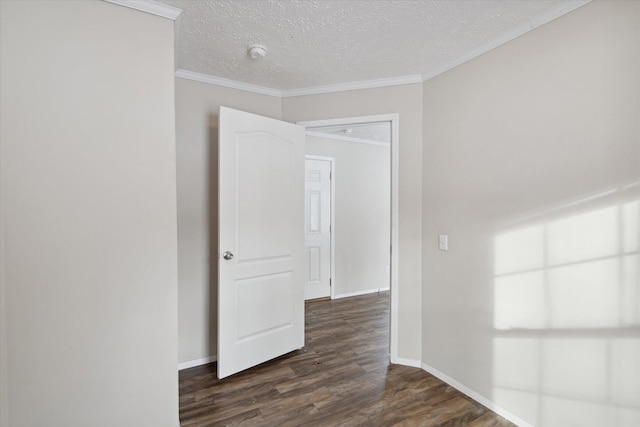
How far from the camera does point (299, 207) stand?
273cm

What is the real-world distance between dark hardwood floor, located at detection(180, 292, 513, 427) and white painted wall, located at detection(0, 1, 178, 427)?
472 millimetres

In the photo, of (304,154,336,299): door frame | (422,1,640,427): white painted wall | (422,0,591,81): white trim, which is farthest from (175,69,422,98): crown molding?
(304,154,336,299): door frame

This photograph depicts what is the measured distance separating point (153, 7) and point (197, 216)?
1429mm

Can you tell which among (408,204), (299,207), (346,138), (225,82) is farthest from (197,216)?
(346,138)

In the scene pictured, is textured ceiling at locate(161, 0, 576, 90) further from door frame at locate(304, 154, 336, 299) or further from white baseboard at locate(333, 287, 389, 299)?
white baseboard at locate(333, 287, 389, 299)

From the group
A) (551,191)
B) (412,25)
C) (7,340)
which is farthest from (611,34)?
(7,340)

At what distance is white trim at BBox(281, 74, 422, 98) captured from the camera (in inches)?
97.6

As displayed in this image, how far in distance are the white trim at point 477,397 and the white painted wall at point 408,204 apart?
0.16 metres

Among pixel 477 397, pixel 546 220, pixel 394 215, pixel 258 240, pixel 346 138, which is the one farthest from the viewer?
pixel 346 138

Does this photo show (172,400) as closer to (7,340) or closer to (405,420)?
(7,340)

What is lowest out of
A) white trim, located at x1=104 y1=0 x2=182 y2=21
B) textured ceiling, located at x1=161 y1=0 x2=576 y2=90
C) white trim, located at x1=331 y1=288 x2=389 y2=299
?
white trim, located at x1=331 y1=288 x2=389 y2=299

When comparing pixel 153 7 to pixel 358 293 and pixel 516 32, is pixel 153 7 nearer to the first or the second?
pixel 516 32

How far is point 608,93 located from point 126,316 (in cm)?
263

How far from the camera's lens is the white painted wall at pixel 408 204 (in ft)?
8.21
